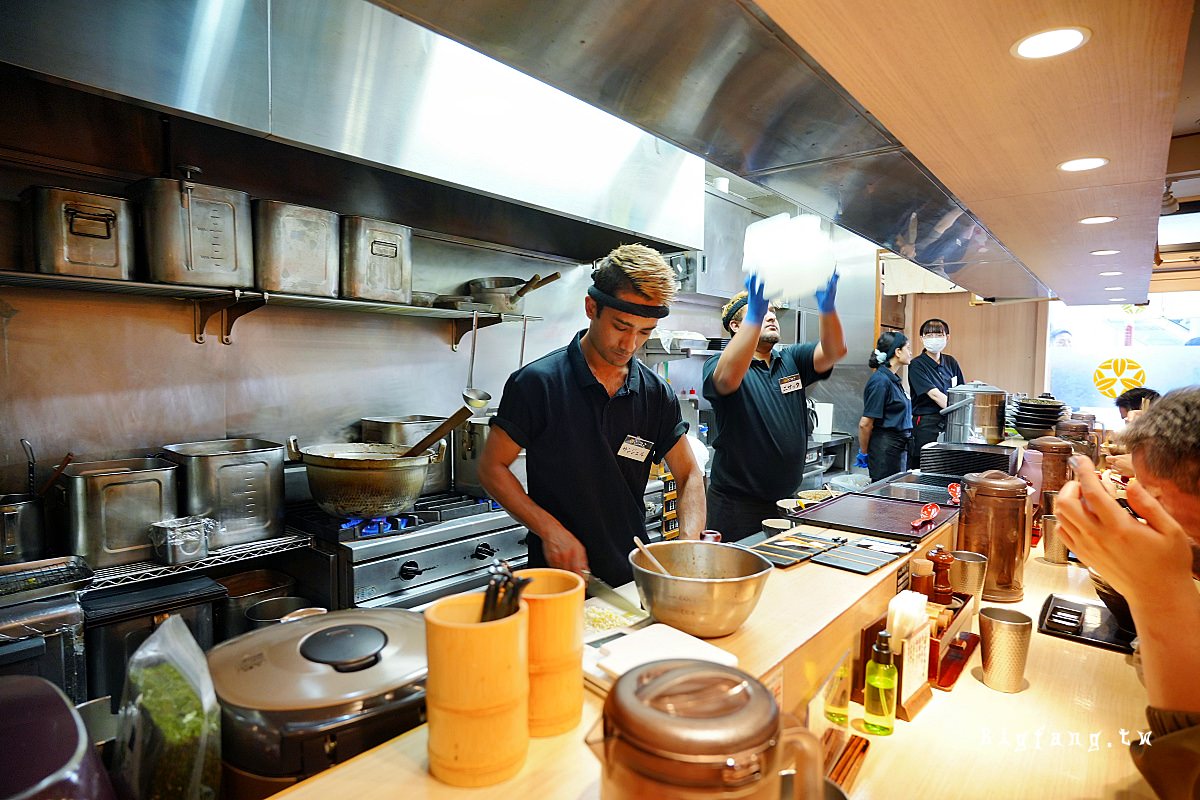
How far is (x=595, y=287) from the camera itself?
2.05 m

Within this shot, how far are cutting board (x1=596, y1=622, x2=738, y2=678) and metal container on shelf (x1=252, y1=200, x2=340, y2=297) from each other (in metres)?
2.08

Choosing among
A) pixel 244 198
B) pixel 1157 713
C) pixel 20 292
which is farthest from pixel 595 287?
pixel 20 292

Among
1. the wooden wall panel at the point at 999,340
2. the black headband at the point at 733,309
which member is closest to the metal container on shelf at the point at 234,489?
the black headband at the point at 733,309

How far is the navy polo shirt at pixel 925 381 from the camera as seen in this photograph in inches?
229

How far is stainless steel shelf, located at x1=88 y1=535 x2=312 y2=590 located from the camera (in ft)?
6.70

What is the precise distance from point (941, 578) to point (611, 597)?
3.19ft

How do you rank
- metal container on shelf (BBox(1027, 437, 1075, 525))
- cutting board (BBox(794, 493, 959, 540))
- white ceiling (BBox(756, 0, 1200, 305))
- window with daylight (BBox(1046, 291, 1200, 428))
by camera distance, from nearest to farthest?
white ceiling (BBox(756, 0, 1200, 305)) → cutting board (BBox(794, 493, 959, 540)) → metal container on shelf (BBox(1027, 437, 1075, 525)) → window with daylight (BBox(1046, 291, 1200, 428))

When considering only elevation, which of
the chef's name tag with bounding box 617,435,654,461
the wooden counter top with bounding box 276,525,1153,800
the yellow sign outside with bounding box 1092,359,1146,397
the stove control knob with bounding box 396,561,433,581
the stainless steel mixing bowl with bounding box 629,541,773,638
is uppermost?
the yellow sign outside with bounding box 1092,359,1146,397

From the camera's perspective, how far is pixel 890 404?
17.0ft

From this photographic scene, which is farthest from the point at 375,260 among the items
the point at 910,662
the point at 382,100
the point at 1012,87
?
the point at 910,662

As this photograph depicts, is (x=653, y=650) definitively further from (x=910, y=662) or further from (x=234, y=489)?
(x=234, y=489)

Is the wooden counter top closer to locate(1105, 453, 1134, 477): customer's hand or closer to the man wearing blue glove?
the man wearing blue glove

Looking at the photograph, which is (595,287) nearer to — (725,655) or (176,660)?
(725,655)

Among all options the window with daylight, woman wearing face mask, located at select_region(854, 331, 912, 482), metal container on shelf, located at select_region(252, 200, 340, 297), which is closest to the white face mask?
woman wearing face mask, located at select_region(854, 331, 912, 482)
